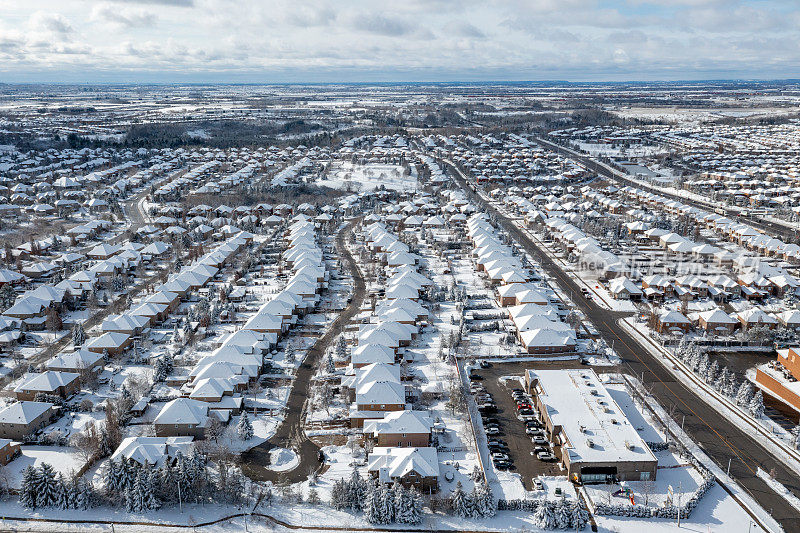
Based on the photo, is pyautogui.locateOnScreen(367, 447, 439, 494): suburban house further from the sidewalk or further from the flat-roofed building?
the sidewalk

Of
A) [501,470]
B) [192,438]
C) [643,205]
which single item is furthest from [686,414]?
[643,205]

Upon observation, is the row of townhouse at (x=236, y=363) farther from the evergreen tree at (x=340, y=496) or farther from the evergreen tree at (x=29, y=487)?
the evergreen tree at (x=340, y=496)

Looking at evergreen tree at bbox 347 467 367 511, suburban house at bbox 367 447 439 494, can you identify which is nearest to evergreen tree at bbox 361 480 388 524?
evergreen tree at bbox 347 467 367 511

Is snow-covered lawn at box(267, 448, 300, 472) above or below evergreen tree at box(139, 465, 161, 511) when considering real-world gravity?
below

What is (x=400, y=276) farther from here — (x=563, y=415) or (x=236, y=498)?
(x=236, y=498)

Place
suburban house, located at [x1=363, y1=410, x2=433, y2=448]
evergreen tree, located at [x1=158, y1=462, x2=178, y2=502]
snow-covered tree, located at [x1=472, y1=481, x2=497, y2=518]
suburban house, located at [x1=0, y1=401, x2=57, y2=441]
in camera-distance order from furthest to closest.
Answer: suburban house, located at [x1=0, y1=401, x2=57, y2=441] → suburban house, located at [x1=363, y1=410, x2=433, y2=448] → evergreen tree, located at [x1=158, y1=462, x2=178, y2=502] → snow-covered tree, located at [x1=472, y1=481, x2=497, y2=518]
